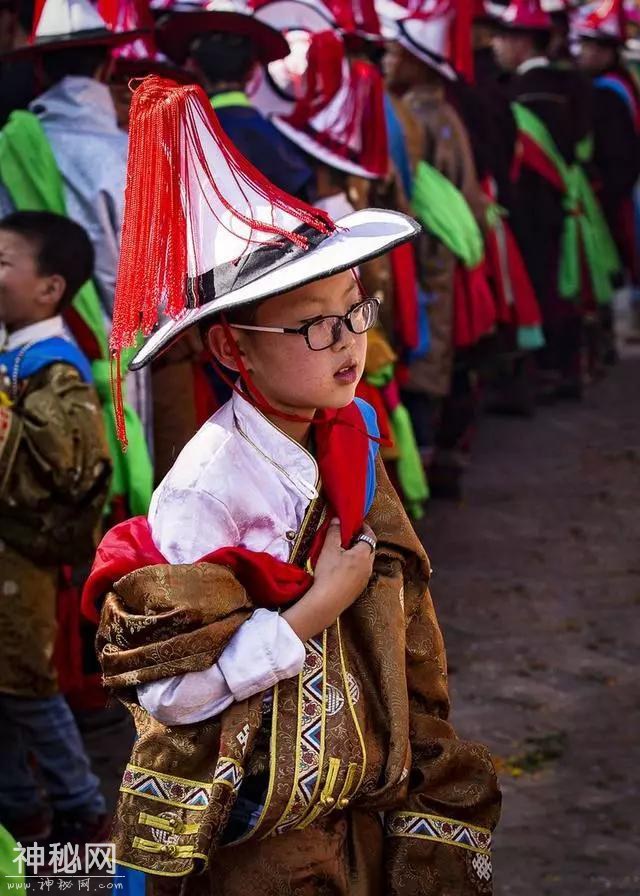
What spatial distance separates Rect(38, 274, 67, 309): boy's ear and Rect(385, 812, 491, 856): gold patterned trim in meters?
2.00

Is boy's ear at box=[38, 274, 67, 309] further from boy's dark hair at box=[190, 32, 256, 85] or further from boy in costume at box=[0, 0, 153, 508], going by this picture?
boy's dark hair at box=[190, 32, 256, 85]

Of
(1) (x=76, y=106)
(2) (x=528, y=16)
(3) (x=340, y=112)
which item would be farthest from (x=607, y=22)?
(1) (x=76, y=106)

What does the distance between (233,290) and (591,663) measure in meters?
3.52

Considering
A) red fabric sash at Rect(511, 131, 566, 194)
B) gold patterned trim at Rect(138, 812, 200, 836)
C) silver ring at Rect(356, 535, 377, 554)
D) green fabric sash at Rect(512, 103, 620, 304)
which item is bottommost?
green fabric sash at Rect(512, 103, 620, 304)

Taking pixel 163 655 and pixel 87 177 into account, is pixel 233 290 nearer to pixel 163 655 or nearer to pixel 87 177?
pixel 163 655

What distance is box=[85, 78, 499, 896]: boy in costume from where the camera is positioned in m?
2.23

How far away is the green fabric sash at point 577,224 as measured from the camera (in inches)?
377

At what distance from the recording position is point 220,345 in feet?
7.81

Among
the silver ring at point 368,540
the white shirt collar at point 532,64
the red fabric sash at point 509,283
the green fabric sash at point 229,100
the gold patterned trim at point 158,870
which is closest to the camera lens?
the gold patterned trim at point 158,870

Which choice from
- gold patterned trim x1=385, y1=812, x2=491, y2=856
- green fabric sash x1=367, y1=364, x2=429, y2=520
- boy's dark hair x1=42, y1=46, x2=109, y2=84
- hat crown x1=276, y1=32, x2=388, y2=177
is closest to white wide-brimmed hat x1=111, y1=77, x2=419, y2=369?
gold patterned trim x1=385, y1=812, x2=491, y2=856

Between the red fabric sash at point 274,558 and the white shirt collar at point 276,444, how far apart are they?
0.15 ft

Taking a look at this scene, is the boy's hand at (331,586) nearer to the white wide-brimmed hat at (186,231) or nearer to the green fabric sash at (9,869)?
the white wide-brimmed hat at (186,231)

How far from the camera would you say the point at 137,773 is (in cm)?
228

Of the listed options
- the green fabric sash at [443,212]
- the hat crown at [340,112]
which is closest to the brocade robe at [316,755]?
the hat crown at [340,112]
